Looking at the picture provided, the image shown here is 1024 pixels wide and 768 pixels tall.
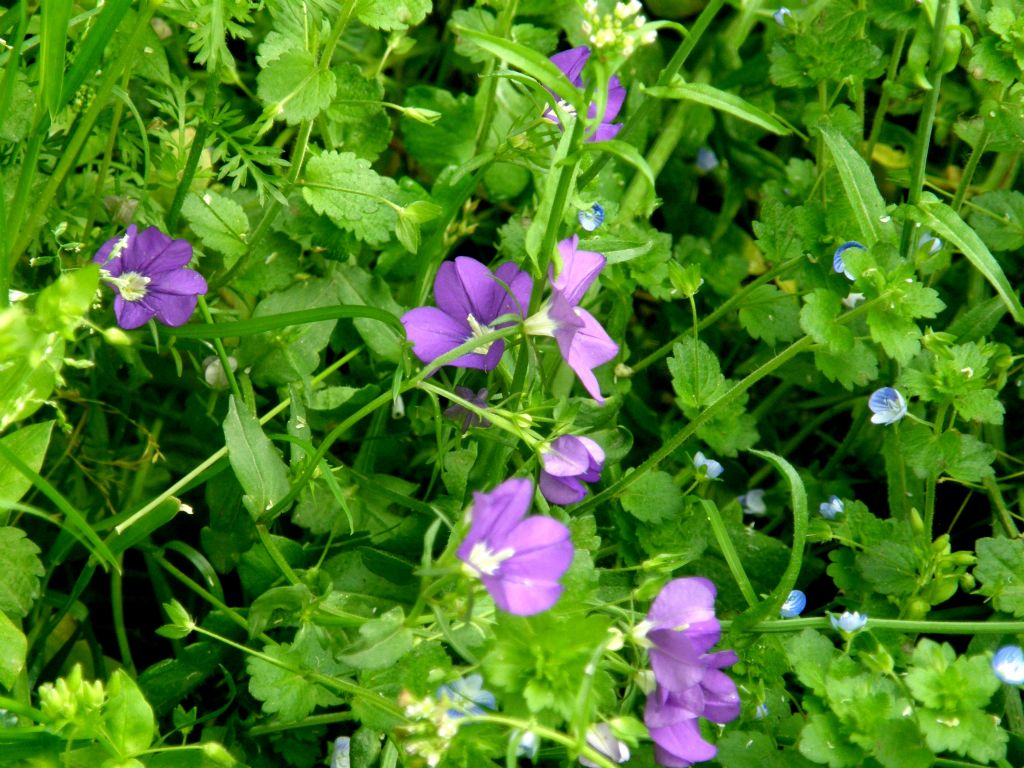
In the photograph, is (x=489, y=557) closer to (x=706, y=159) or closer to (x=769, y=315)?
(x=769, y=315)

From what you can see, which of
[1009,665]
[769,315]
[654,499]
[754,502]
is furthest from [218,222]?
[1009,665]

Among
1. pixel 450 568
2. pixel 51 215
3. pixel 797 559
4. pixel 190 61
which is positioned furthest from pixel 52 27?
pixel 797 559

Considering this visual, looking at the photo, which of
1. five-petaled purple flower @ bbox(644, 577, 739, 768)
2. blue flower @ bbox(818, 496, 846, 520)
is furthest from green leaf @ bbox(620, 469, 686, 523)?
five-petaled purple flower @ bbox(644, 577, 739, 768)

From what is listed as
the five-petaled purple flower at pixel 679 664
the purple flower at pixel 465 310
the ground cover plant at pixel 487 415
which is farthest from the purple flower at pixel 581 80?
the five-petaled purple flower at pixel 679 664

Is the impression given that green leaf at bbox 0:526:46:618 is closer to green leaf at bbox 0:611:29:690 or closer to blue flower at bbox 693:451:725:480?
green leaf at bbox 0:611:29:690

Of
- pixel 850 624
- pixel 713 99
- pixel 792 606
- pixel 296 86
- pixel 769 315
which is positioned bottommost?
pixel 792 606

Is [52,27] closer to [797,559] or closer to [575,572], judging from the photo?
[575,572]
